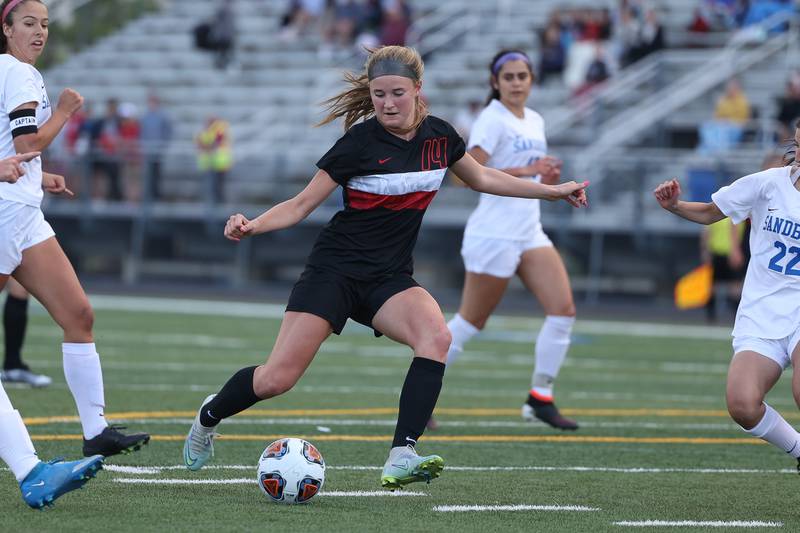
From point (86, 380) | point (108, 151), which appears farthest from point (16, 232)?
point (108, 151)

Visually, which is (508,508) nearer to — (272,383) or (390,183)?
(272,383)

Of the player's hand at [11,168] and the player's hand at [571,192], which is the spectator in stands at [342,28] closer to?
the player's hand at [571,192]

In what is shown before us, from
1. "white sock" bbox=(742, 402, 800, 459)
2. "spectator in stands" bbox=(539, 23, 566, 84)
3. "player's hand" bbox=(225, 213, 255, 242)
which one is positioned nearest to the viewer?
"player's hand" bbox=(225, 213, 255, 242)

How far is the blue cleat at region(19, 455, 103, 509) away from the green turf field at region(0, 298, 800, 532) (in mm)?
87

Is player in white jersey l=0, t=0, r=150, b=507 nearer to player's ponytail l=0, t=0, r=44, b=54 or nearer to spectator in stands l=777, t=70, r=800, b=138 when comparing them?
player's ponytail l=0, t=0, r=44, b=54

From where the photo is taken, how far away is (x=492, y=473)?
7703 millimetres

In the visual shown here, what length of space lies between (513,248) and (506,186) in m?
2.37

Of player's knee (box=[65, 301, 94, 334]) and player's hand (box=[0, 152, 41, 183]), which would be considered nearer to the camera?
player's hand (box=[0, 152, 41, 183])

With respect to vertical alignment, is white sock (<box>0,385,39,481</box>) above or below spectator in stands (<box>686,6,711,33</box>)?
below

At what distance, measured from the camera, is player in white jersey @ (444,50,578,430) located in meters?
9.76

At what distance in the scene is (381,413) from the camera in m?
10.3

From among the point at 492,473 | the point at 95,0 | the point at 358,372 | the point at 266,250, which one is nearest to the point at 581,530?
the point at 492,473

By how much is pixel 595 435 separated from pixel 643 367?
5.32m

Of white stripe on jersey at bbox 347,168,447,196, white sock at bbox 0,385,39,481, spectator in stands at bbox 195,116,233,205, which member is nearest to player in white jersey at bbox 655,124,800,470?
white stripe on jersey at bbox 347,168,447,196
